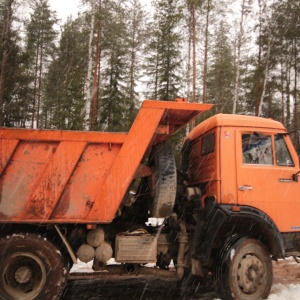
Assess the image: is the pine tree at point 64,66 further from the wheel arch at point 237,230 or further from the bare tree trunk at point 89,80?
the wheel arch at point 237,230

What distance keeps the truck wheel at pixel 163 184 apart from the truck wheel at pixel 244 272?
113 cm

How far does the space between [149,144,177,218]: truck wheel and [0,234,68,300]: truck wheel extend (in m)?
1.58

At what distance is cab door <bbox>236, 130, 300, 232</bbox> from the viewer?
18.0ft

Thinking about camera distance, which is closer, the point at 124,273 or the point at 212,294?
the point at 124,273

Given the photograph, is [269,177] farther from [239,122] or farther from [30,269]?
[30,269]

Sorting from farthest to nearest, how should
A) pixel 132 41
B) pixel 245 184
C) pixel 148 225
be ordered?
pixel 132 41 < pixel 148 225 < pixel 245 184

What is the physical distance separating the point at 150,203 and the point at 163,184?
1.91 ft

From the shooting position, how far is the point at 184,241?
18.6ft

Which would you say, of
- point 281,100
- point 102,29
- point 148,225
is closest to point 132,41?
point 102,29

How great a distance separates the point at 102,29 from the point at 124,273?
18.8 meters

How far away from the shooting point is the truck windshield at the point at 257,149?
18.5 feet

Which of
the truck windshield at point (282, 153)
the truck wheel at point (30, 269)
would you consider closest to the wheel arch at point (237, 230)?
the truck windshield at point (282, 153)

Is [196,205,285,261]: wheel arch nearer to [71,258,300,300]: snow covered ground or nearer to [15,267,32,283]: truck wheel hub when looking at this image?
[71,258,300,300]: snow covered ground

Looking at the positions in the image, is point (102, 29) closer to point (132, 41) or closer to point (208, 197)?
point (132, 41)
